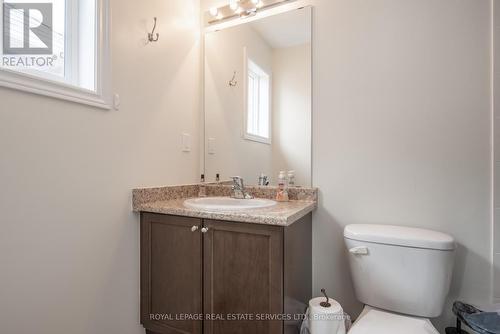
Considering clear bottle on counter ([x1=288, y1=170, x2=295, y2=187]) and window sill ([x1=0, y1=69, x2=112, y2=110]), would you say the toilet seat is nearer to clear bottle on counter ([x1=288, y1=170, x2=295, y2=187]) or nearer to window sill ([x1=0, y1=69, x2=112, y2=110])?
clear bottle on counter ([x1=288, y1=170, x2=295, y2=187])

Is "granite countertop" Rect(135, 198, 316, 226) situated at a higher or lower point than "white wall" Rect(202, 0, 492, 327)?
lower

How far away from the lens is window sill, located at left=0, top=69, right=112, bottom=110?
0.91 m

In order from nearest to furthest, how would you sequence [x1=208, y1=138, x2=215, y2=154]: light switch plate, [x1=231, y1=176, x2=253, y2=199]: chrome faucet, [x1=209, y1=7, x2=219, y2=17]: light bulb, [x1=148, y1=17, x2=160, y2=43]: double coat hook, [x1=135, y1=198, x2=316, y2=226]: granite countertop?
[x1=135, y1=198, x2=316, y2=226]: granite countertop
[x1=148, y1=17, x2=160, y2=43]: double coat hook
[x1=231, y1=176, x2=253, y2=199]: chrome faucet
[x1=209, y1=7, x2=219, y2=17]: light bulb
[x1=208, y1=138, x2=215, y2=154]: light switch plate

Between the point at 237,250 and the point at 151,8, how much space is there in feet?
4.59

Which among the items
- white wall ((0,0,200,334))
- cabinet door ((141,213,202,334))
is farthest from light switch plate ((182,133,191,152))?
cabinet door ((141,213,202,334))

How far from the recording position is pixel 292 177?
155cm

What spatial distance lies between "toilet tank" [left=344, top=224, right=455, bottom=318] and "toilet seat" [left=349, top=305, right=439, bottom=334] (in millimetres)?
54

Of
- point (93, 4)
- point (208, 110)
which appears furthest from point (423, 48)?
point (93, 4)

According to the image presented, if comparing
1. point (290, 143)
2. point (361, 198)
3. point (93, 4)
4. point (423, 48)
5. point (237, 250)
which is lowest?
point (237, 250)

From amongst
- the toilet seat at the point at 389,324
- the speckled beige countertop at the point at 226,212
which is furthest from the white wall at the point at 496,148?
the speckled beige countertop at the point at 226,212

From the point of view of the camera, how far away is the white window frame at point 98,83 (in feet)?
3.28

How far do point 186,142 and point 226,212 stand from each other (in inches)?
29.9

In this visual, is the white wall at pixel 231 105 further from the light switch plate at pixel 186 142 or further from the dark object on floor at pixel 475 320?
the dark object on floor at pixel 475 320

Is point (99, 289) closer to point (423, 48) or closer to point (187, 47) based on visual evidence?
point (187, 47)
